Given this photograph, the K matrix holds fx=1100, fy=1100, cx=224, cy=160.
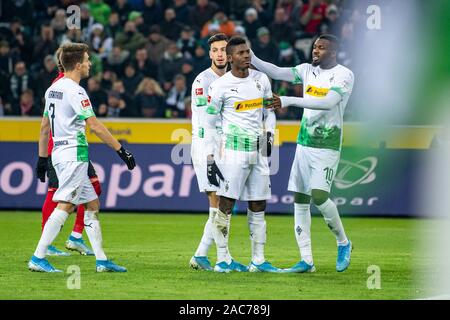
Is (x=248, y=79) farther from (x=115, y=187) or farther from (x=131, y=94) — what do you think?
(x=131, y=94)

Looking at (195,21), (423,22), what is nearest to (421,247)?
(423,22)

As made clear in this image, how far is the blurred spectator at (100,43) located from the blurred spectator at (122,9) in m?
0.92

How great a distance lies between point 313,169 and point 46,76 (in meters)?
10.8

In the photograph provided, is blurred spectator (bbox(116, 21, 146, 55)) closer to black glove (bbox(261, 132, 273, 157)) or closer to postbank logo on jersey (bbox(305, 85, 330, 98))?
postbank logo on jersey (bbox(305, 85, 330, 98))

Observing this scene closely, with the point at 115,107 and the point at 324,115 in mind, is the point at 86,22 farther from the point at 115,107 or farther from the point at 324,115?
the point at 324,115

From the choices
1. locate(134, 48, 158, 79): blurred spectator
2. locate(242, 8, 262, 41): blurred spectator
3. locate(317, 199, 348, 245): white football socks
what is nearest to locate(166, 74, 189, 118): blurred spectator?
locate(134, 48, 158, 79): blurred spectator

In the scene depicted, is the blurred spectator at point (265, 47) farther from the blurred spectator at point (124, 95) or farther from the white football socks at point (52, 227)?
the white football socks at point (52, 227)

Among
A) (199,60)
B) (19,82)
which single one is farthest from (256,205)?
(19,82)

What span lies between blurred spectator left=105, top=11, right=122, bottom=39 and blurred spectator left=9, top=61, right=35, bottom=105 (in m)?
2.05

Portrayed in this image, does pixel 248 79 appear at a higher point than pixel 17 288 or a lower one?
higher

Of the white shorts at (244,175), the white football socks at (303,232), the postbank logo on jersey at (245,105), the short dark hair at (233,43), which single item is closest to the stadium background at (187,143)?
the white football socks at (303,232)

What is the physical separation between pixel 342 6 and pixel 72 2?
5762 millimetres

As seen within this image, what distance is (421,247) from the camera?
15.0 m

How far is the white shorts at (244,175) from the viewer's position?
11.6 meters
